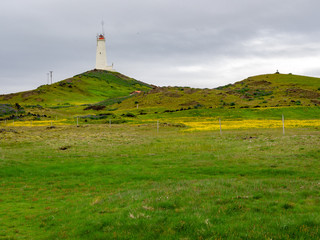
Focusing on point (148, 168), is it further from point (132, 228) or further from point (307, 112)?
point (307, 112)

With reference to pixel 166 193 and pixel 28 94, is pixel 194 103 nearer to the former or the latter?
pixel 166 193

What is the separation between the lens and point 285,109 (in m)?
74.4

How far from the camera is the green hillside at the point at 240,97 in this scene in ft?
297

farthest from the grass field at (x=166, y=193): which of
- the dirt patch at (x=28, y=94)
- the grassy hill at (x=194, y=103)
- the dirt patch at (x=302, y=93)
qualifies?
the dirt patch at (x=28, y=94)

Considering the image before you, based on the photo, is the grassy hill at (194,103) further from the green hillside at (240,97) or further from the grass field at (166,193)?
the grass field at (166,193)

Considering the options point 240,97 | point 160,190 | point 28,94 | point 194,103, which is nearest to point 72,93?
point 28,94

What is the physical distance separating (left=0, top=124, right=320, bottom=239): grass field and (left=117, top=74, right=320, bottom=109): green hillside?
64588 mm

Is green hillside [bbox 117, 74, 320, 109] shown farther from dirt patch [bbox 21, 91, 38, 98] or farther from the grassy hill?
dirt patch [bbox 21, 91, 38, 98]

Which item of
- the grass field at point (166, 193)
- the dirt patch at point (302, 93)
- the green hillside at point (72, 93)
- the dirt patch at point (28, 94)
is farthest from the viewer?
the dirt patch at point (28, 94)

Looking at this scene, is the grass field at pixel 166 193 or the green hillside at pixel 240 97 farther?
the green hillside at pixel 240 97

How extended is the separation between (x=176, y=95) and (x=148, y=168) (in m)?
88.6

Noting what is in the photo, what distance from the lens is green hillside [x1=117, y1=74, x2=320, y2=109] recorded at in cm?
9062

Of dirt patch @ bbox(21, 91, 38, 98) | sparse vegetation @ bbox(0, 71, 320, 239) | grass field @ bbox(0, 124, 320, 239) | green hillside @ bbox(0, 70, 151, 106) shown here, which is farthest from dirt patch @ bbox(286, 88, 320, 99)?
dirt patch @ bbox(21, 91, 38, 98)

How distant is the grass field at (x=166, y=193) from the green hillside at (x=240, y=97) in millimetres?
64588
